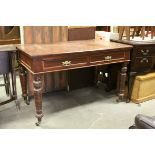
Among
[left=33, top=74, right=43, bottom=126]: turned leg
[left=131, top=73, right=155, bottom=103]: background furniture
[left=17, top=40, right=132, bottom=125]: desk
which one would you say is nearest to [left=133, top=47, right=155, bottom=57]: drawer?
[left=17, top=40, right=132, bottom=125]: desk

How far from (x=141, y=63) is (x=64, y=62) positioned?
3.45 ft

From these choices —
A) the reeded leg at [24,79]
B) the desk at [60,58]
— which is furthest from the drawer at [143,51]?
the reeded leg at [24,79]

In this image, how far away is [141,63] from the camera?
8.33 ft

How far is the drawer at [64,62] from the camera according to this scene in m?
1.91

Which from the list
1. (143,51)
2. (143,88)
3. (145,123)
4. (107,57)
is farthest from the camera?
(143,88)

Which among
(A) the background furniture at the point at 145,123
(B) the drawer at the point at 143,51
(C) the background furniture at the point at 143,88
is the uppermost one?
(B) the drawer at the point at 143,51

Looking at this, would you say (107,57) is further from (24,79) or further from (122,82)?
(24,79)

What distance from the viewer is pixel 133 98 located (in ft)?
8.75

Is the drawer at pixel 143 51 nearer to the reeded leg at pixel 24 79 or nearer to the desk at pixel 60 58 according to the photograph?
the desk at pixel 60 58

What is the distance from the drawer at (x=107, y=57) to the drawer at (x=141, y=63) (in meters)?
0.22

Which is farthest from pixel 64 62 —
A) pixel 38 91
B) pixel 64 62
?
pixel 38 91

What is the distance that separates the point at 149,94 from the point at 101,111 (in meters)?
0.74
